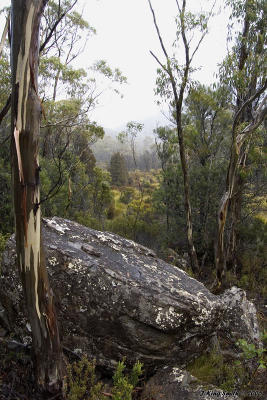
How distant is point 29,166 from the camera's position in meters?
2.01

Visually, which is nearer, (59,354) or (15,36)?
(15,36)

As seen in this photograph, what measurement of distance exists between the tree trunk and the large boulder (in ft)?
2.24

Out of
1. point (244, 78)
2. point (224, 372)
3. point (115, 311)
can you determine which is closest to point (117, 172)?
point (244, 78)

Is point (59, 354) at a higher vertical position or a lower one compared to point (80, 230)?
lower

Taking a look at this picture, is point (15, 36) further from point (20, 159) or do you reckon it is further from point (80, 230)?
point (80, 230)

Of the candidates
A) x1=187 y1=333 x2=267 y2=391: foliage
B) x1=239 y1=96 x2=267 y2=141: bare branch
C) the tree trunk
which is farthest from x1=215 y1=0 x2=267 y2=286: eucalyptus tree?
the tree trunk

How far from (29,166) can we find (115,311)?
5.69 ft

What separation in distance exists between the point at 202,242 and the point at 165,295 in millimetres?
6317

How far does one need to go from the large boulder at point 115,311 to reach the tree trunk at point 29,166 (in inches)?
26.9

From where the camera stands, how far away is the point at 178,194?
9.53 m

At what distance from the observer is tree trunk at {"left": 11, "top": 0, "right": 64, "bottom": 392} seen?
→ 1.93 metres

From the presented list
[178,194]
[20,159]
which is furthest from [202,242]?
[20,159]

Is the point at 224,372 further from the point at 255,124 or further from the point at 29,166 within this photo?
the point at 255,124

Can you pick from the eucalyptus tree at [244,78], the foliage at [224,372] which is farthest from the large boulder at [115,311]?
the eucalyptus tree at [244,78]
